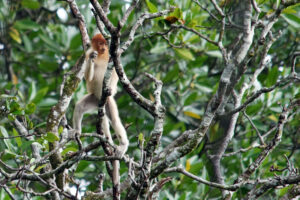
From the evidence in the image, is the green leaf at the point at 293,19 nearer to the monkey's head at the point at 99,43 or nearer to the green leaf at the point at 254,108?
the green leaf at the point at 254,108

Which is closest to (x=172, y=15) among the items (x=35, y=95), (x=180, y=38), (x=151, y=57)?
(x=180, y=38)

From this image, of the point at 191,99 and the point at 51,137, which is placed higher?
the point at 191,99

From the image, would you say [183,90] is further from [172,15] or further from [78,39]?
[172,15]

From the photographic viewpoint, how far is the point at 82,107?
21.1 feet

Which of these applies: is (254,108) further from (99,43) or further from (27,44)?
(27,44)

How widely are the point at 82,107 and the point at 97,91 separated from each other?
0.33m

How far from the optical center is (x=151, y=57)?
9.09m

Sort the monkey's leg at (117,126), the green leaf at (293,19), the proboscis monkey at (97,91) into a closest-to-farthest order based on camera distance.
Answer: the monkey's leg at (117,126), the proboscis monkey at (97,91), the green leaf at (293,19)

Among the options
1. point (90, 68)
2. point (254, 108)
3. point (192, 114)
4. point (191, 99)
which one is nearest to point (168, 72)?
point (191, 99)

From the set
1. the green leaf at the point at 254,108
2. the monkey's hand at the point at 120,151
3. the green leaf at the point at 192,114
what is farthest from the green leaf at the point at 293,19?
the monkey's hand at the point at 120,151

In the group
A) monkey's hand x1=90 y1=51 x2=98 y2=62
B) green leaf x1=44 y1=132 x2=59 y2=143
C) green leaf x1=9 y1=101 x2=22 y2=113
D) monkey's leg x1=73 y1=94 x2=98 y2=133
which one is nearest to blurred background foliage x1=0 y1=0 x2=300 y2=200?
monkey's leg x1=73 y1=94 x2=98 y2=133

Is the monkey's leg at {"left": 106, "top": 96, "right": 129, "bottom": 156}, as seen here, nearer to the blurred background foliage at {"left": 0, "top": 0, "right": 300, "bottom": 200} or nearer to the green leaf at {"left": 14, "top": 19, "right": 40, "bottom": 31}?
the blurred background foliage at {"left": 0, "top": 0, "right": 300, "bottom": 200}

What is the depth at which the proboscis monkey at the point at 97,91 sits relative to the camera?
6.21m

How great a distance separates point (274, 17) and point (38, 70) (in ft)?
18.3
